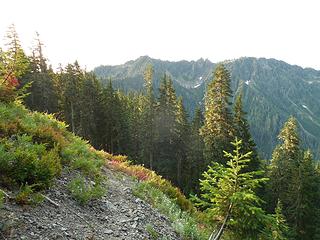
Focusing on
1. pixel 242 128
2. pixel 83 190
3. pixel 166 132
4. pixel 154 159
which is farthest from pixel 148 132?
pixel 83 190

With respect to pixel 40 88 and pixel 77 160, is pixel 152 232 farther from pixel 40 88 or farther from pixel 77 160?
pixel 40 88

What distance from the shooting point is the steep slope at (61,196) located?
7.30 m

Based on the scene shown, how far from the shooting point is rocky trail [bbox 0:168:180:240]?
6.92 meters

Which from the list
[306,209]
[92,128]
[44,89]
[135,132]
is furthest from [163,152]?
[306,209]

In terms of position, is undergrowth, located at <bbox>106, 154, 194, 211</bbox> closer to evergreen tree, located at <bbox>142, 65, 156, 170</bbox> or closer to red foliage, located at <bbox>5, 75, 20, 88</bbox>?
red foliage, located at <bbox>5, 75, 20, 88</bbox>

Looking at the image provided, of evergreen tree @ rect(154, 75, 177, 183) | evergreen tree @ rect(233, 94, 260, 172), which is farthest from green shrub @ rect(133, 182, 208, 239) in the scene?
evergreen tree @ rect(154, 75, 177, 183)

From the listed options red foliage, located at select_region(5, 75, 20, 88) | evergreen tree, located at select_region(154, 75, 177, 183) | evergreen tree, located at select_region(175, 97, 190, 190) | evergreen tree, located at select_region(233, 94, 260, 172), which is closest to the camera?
red foliage, located at select_region(5, 75, 20, 88)

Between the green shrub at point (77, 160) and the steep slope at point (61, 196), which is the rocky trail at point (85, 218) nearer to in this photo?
the steep slope at point (61, 196)

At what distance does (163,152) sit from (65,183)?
41788mm

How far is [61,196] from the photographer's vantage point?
8.84 metres

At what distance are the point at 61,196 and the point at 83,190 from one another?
2.54ft

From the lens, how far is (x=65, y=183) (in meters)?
9.61

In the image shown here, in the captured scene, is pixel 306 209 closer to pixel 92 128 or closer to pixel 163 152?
pixel 163 152

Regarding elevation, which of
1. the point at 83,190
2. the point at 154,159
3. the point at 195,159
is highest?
the point at 83,190
